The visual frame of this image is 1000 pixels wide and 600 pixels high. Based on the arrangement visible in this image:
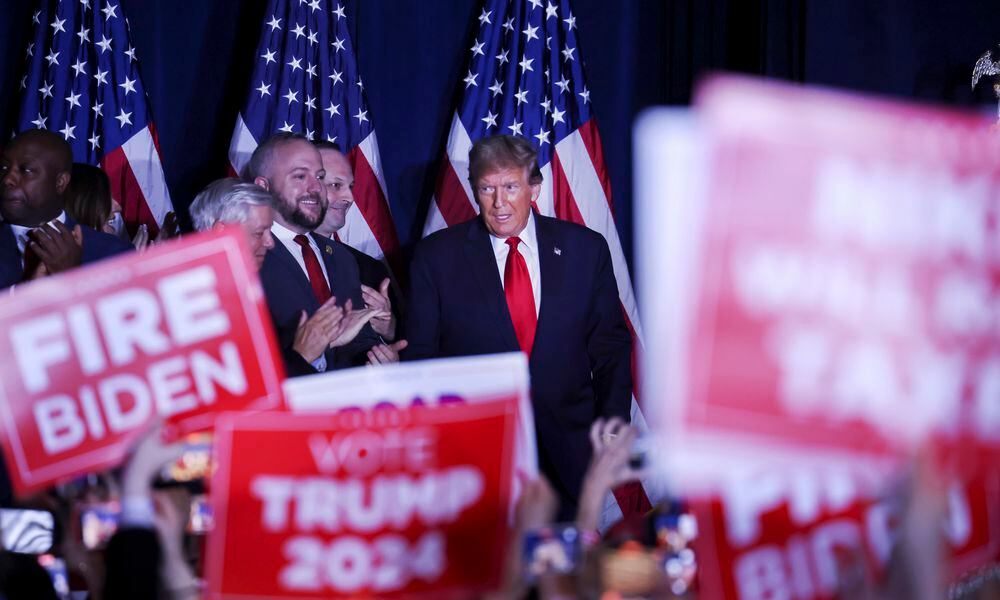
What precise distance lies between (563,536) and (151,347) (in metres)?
0.76

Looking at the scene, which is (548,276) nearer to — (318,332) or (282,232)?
(318,332)

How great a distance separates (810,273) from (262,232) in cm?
208

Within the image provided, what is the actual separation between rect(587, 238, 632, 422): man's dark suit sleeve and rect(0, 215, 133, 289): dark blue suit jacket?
4.69ft

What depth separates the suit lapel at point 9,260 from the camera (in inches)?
131

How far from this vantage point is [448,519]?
195 cm

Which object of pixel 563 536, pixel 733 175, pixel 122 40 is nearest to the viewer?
pixel 733 175

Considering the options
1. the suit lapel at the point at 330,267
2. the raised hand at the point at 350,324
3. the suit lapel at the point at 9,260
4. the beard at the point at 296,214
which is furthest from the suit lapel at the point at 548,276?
the suit lapel at the point at 9,260

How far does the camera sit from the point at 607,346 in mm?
3805

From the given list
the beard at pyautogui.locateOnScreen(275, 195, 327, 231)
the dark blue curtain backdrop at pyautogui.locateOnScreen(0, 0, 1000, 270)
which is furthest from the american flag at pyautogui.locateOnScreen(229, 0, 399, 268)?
the beard at pyautogui.locateOnScreen(275, 195, 327, 231)

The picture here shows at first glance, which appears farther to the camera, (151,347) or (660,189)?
(151,347)

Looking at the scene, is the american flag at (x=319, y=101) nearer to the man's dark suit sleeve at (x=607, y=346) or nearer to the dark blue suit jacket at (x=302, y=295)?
the dark blue suit jacket at (x=302, y=295)

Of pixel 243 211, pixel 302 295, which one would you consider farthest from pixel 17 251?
pixel 302 295

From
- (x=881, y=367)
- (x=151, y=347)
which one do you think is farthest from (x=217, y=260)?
(x=881, y=367)

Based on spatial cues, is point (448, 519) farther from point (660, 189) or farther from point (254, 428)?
point (660, 189)
